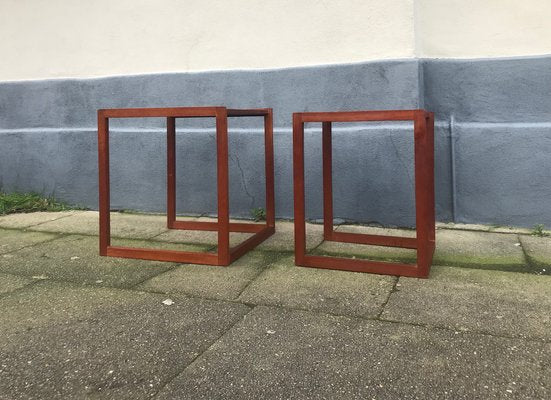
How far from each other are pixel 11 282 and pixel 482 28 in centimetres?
339

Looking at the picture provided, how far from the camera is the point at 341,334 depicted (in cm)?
180

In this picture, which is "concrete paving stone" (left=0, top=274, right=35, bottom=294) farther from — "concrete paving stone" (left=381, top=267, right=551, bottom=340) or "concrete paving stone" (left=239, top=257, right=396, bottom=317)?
"concrete paving stone" (left=381, top=267, right=551, bottom=340)

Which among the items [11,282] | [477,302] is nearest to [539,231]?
[477,302]

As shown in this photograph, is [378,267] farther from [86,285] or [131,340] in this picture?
[86,285]

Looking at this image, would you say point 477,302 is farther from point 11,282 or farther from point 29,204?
point 29,204

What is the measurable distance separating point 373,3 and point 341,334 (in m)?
2.49

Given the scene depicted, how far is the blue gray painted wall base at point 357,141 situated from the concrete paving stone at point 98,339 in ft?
5.58

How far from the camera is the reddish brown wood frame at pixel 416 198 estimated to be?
2.37m

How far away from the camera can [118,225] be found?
3.71 m

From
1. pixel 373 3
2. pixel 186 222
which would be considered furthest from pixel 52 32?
pixel 373 3

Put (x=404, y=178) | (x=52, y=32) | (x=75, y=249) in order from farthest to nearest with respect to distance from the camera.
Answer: (x=52, y=32)
(x=404, y=178)
(x=75, y=249)

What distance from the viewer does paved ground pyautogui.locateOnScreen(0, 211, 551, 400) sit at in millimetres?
1466

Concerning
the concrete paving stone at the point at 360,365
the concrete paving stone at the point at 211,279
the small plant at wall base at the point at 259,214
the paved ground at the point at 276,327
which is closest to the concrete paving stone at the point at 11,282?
the paved ground at the point at 276,327

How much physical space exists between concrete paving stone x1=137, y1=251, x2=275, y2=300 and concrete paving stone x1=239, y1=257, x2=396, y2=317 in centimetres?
7
